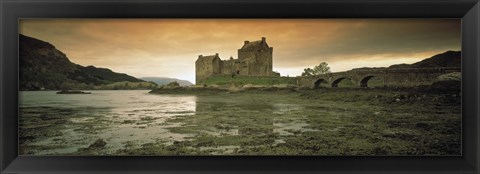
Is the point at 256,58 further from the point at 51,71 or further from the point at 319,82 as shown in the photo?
the point at 51,71

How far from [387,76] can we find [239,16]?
147cm

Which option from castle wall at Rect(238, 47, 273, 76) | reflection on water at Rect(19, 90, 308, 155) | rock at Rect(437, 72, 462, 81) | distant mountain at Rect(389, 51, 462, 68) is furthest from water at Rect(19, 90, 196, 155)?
rock at Rect(437, 72, 462, 81)

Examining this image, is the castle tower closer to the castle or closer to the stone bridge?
the castle

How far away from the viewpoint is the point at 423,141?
2.91m

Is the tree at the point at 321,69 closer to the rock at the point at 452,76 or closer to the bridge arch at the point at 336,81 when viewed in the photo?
the bridge arch at the point at 336,81

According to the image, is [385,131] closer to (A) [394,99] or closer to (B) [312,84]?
(A) [394,99]

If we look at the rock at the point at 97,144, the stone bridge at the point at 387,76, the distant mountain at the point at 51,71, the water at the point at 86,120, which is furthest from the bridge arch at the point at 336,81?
the rock at the point at 97,144

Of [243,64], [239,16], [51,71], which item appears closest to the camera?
[239,16]

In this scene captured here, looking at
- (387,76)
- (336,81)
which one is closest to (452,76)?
(387,76)

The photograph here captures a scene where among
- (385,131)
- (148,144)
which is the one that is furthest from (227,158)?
(385,131)

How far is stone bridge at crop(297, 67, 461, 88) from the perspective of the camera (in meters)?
2.92

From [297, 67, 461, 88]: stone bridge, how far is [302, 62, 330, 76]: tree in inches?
1.4

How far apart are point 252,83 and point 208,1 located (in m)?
0.88

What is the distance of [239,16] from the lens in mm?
2848
